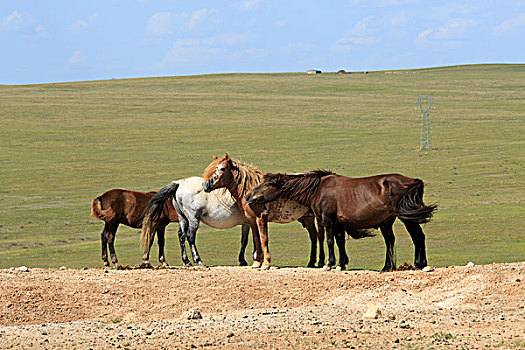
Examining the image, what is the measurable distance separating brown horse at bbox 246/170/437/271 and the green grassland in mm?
5790

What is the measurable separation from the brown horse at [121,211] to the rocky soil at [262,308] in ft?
5.41

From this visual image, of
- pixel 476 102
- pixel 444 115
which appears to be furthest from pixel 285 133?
pixel 476 102

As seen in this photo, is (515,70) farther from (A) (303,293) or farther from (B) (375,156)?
(A) (303,293)

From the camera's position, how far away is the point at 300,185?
46.1ft

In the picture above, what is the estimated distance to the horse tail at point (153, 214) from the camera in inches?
614

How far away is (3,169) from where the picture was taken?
44312mm

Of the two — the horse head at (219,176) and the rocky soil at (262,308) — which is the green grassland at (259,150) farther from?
the rocky soil at (262,308)

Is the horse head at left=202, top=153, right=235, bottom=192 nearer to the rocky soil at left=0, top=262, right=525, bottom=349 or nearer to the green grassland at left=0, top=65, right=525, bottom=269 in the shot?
the rocky soil at left=0, top=262, right=525, bottom=349

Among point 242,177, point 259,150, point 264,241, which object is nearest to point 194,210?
point 242,177

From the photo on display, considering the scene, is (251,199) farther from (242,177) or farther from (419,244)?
(419,244)

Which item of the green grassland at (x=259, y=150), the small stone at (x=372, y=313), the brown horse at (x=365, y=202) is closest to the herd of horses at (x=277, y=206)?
the brown horse at (x=365, y=202)

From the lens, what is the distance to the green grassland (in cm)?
2455

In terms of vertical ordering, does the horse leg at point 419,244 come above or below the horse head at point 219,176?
below

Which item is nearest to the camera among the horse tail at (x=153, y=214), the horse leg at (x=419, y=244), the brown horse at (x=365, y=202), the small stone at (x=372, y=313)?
the small stone at (x=372, y=313)
